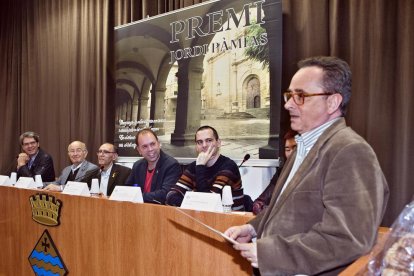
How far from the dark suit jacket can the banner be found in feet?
7.45

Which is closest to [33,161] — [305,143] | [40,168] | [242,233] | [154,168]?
[40,168]

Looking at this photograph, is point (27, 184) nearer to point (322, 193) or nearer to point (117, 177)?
point (117, 177)

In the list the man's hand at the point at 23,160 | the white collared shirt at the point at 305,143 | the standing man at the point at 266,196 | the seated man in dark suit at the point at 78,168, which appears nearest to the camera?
the white collared shirt at the point at 305,143

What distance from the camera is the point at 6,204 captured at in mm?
3004

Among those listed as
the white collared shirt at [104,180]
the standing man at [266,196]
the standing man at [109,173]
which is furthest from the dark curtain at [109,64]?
the white collared shirt at [104,180]

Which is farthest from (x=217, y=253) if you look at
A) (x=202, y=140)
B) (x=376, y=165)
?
(x=202, y=140)

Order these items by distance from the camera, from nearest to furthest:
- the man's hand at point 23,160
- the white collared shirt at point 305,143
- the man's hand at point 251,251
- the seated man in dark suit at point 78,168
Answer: the man's hand at point 251,251, the white collared shirt at point 305,143, the seated man in dark suit at point 78,168, the man's hand at point 23,160

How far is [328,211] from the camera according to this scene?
96 centimetres

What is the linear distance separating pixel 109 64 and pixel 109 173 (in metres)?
Answer: 1.98

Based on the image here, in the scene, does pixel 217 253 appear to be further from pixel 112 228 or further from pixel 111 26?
pixel 111 26

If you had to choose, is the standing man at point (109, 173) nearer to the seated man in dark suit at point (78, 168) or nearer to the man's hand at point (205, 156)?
the seated man in dark suit at point (78, 168)

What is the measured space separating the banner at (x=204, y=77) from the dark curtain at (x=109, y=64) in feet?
0.86

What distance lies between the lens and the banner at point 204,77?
340 centimetres

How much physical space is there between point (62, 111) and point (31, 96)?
0.80 metres
